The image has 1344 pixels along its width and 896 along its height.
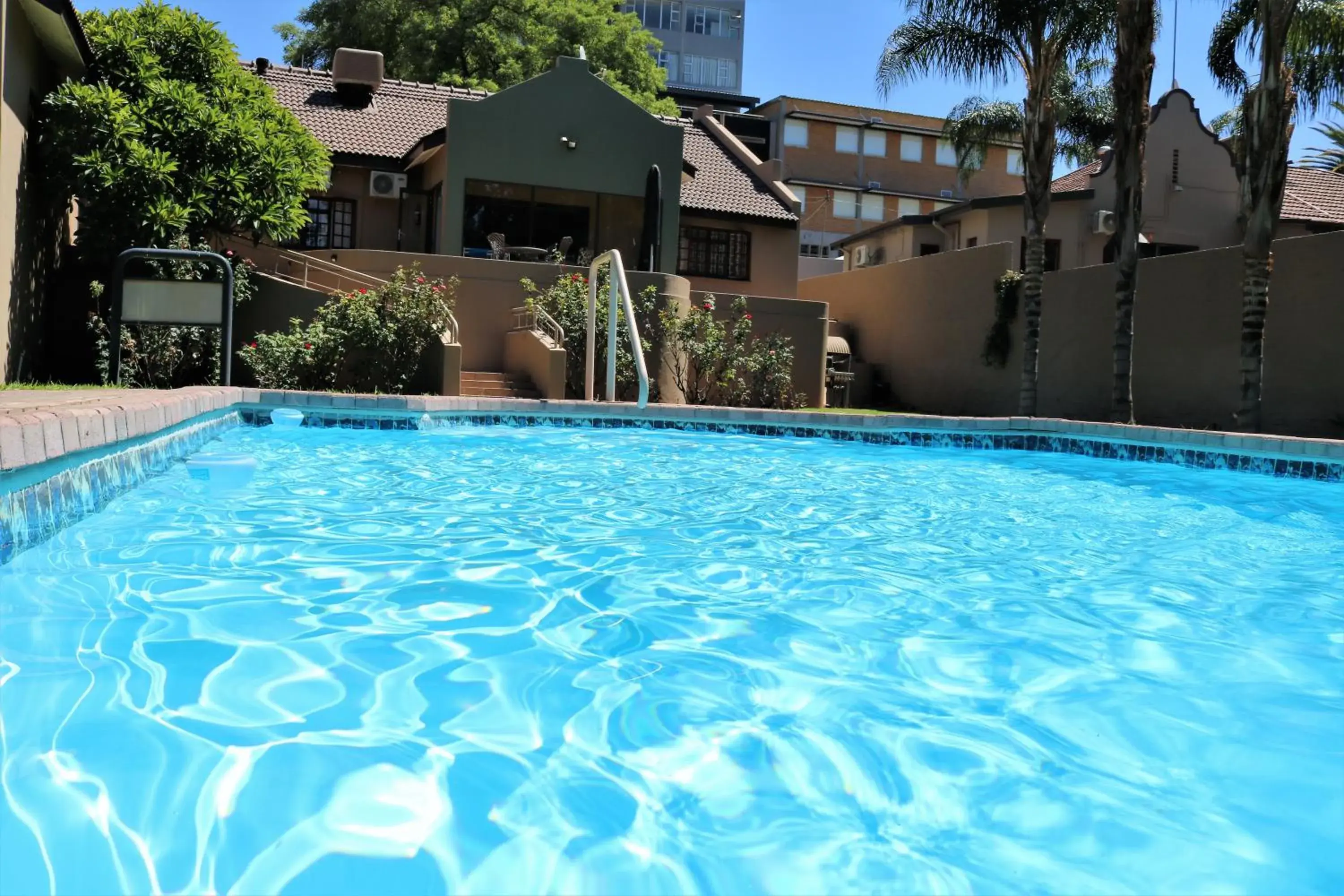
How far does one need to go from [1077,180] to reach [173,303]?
23641 millimetres

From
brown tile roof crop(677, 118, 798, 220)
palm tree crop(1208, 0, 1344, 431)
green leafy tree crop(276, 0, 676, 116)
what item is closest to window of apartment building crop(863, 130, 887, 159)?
green leafy tree crop(276, 0, 676, 116)

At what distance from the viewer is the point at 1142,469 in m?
11.0

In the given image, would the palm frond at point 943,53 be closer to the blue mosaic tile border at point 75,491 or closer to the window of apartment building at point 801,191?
the blue mosaic tile border at point 75,491

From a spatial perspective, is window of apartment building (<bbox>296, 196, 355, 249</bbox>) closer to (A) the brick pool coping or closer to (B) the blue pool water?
(A) the brick pool coping

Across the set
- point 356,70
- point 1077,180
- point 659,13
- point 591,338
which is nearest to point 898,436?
point 591,338

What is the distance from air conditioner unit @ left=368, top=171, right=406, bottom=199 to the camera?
74.9 ft

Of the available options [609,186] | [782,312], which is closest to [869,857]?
[782,312]

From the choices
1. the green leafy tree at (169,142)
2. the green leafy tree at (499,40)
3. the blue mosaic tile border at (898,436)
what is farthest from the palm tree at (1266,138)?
the green leafy tree at (499,40)

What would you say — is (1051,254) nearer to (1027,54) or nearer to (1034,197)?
(1034,197)

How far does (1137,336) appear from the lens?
1781cm

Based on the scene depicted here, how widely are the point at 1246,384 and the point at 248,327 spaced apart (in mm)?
14291

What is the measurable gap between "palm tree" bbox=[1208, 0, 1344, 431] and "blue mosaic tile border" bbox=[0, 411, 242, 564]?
12933 mm

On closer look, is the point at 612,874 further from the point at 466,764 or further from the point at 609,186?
the point at 609,186

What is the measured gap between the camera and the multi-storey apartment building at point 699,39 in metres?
57.5
